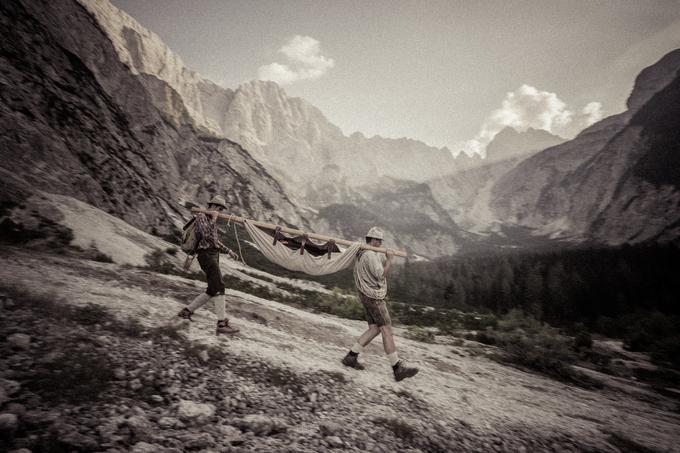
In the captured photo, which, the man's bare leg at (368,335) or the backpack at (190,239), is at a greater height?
the backpack at (190,239)

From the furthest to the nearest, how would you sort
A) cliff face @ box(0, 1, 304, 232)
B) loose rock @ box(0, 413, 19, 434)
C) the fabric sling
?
cliff face @ box(0, 1, 304, 232), the fabric sling, loose rock @ box(0, 413, 19, 434)

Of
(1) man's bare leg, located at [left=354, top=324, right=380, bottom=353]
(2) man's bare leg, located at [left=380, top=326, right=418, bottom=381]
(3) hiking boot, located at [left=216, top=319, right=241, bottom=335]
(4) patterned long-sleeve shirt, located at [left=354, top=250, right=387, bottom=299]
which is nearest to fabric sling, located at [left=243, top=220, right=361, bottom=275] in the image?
(4) patterned long-sleeve shirt, located at [left=354, top=250, right=387, bottom=299]

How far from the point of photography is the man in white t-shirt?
686cm

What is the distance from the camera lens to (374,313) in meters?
6.90

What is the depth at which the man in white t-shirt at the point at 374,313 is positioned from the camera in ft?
22.5

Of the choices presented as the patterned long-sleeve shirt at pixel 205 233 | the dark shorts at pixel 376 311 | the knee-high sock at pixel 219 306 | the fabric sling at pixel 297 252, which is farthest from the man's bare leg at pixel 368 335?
the patterned long-sleeve shirt at pixel 205 233

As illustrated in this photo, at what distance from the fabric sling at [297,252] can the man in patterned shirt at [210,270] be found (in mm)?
1975

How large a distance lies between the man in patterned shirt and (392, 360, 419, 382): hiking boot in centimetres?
402

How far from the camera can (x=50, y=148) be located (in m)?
15.7

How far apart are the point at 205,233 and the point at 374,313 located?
Result: 15.1 ft

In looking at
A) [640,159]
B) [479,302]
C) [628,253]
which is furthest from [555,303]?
[640,159]

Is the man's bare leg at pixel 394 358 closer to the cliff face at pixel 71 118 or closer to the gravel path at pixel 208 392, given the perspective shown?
the gravel path at pixel 208 392

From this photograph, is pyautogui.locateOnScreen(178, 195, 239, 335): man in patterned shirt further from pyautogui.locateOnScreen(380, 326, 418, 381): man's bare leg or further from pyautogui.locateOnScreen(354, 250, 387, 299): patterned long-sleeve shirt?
pyautogui.locateOnScreen(380, 326, 418, 381): man's bare leg

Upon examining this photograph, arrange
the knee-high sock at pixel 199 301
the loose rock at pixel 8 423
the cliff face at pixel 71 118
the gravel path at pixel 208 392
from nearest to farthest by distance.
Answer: the loose rock at pixel 8 423 → the gravel path at pixel 208 392 → the knee-high sock at pixel 199 301 → the cliff face at pixel 71 118
